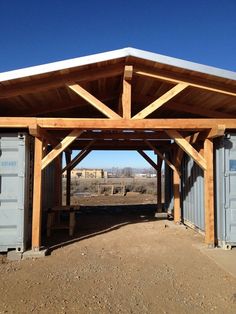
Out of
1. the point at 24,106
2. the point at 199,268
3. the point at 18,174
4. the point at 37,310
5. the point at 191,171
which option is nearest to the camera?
the point at 37,310

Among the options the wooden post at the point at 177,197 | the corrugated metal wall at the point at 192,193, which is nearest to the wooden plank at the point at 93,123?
the corrugated metal wall at the point at 192,193

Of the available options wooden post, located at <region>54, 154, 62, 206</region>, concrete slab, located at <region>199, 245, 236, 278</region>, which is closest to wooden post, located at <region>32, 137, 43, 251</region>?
concrete slab, located at <region>199, 245, 236, 278</region>

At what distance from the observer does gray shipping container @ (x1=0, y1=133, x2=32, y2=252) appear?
7.08m

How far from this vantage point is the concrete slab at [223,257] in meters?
6.03

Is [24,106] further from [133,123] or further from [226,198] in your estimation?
[226,198]

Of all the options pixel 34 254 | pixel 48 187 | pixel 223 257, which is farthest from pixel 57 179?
pixel 223 257

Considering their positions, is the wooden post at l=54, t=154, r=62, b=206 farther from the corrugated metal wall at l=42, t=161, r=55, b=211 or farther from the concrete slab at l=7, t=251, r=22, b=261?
the concrete slab at l=7, t=251, r=22, b=261

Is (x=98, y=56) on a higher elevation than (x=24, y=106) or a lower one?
higher

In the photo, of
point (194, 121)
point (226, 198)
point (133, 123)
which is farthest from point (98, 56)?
point (226, 198)

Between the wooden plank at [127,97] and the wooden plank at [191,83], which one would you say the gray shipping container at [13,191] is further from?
the wooden plank at [191,83]

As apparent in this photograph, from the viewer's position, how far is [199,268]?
20.1 ft

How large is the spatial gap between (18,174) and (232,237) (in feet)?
15.8

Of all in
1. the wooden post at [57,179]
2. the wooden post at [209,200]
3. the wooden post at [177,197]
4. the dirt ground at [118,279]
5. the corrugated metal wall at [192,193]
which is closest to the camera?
the dirt ground at [118,279]

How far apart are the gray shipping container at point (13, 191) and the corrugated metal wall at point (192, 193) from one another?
181 inches
